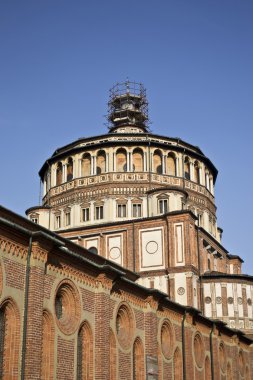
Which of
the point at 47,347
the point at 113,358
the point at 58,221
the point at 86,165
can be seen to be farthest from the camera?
the point at 86,165

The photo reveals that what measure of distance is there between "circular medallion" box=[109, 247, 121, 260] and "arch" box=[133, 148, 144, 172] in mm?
8044

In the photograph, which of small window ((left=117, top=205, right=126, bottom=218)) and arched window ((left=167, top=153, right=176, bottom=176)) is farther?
arched window ((left=167, top=153, right=176, bottom=176))

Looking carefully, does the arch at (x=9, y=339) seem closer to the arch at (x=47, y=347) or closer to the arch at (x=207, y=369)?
the arch at (x=47, y=347)

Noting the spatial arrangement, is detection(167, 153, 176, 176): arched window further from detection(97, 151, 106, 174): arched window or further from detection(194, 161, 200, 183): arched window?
detection(97, 151, 106, 174): arched window

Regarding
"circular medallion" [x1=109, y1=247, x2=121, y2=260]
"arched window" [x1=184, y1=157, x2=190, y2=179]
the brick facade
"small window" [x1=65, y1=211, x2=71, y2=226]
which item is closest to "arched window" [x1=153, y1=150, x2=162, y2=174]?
"arched window" [x1=184, y1=157, x2=190, y2=179]

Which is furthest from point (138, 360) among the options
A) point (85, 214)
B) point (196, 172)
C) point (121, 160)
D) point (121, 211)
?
point (196, 172)

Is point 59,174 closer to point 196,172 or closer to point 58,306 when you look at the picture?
→ point 196,172

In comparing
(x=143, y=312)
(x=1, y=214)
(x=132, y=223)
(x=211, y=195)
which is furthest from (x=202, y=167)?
(x=1, y=214)

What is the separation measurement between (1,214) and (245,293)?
25.6 metres

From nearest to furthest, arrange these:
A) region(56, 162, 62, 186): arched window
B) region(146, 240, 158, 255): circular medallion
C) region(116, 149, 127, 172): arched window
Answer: region(146, 240, 158, 255): circular medallion, region(116, 149, 127, 172): arched window, region(56, 162, 62, 186): arched window

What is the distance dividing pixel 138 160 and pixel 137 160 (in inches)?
3.6

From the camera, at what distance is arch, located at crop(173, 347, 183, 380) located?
29156 mm

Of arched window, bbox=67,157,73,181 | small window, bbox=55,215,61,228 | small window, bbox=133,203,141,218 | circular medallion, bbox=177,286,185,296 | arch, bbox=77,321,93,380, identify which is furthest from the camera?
arched window, bbox=67,157,73,181

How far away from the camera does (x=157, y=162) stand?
5012cm
